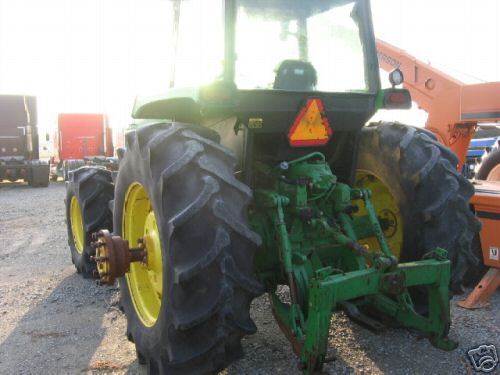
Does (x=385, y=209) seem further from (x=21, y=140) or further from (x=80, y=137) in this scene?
(x=80, y=137)

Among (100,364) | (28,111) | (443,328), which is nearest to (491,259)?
(443,328)

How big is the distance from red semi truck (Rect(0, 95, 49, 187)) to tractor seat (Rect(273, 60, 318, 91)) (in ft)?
39.8

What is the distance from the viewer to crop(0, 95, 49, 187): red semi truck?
1354cm

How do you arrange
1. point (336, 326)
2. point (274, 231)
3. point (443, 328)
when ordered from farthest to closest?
point (336, 326), point (274, 231), point (443, 328)

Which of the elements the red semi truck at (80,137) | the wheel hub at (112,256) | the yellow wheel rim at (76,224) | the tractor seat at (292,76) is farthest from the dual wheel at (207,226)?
the red semi truck at (80,137)

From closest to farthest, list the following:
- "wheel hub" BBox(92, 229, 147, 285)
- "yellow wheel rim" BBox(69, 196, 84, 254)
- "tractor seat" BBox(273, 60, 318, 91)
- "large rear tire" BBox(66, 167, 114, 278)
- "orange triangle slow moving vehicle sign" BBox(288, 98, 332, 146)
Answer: "wheel hub" BBox(92, 229, 147, 285) < "orange triangle slow moving vehicle sign" BBox(288, 98, 332, 146) < "tractor seat" BBox(273, 60, 318, 91) < "large rear tire" BBox(66, 167, 114, 278) < "yellow wheel rim" BBox(69, 196, 84, 254)

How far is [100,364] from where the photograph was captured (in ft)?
9.77

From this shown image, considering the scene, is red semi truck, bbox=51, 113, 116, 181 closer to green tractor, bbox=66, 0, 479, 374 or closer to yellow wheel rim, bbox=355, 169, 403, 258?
green tractor, bbox=66, 0, 479, 374

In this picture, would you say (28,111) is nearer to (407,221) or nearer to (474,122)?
(474,122)

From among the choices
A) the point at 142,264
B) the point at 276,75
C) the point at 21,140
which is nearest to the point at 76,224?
the point at 142,264

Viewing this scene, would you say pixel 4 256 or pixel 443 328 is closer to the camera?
pixel 443 328

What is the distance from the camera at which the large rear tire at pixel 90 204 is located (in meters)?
4.41

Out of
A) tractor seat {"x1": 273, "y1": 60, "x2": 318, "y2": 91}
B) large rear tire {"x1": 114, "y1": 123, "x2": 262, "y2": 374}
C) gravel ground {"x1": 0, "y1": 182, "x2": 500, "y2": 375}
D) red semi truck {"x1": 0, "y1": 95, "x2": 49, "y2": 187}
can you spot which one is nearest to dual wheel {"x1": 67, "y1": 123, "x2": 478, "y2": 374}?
large rear tire {"x1": 114, "y1": 123, "x2": 262, "y2": 374}

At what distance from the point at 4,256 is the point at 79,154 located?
10.1 meters
